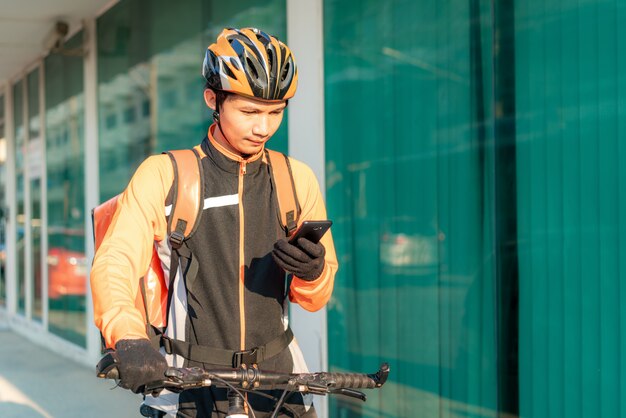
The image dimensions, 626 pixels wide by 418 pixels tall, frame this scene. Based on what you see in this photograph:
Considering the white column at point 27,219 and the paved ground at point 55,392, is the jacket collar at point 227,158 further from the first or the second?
the white column at point 27,219

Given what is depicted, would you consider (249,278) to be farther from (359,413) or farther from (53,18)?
(53,18)

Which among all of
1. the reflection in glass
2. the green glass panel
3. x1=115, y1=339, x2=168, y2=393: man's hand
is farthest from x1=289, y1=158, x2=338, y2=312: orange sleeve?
the reflection in glass

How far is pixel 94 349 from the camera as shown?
8789 millimetres

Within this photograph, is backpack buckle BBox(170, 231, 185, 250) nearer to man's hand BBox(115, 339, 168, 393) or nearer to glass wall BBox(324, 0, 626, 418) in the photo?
man's hand BBox(115, 339, 168, 393)

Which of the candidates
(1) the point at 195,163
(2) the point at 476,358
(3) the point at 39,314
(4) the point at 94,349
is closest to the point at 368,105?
(2) the point at 476,358

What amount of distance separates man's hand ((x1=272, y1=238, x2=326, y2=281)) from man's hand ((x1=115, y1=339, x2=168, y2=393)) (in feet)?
1.40

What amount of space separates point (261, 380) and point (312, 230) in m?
0.40

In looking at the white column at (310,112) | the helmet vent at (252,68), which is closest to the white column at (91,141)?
the white column at (310,112)

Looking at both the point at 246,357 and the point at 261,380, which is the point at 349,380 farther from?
the point at 246,357

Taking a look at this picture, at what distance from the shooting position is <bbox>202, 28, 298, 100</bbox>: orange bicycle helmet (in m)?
2.21

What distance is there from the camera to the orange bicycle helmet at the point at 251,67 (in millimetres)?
2215

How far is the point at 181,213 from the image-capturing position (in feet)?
7.48

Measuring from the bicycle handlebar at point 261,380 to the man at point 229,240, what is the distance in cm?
25

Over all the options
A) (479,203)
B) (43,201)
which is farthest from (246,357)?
(43,201)
